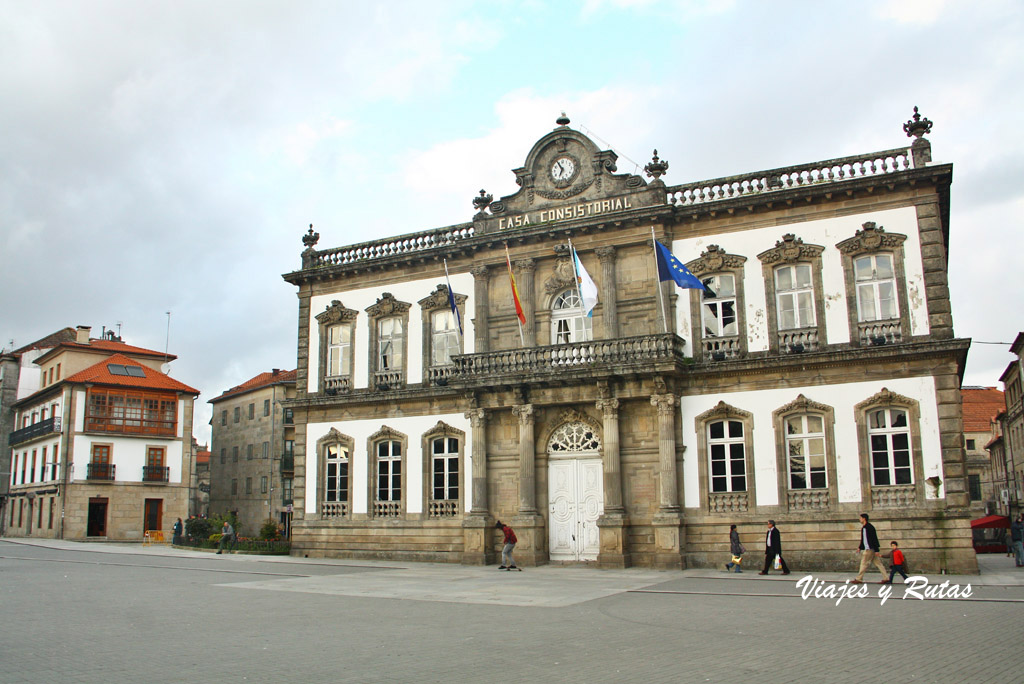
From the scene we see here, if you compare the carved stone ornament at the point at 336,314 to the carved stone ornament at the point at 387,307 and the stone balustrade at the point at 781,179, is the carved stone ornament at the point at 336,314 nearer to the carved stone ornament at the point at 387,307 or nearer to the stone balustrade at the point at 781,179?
the carved stone ornament at the point at 387,307

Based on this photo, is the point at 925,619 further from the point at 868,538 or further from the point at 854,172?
the point at 854,172

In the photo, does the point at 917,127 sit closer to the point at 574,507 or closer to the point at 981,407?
the point at 574,507

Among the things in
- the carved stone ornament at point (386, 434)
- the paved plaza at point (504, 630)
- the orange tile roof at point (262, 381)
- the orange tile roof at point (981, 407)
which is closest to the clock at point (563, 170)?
the carved stone ornament at point (386, 434)

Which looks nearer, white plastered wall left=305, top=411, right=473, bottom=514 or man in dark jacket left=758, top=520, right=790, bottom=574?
man in dark jacket left=758, top=520, right=790, bottom=574

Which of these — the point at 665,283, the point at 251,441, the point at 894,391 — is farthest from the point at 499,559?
the point at 251,441

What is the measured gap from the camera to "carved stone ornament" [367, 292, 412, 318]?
31312 mm

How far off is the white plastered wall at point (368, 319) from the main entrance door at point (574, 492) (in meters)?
4.93

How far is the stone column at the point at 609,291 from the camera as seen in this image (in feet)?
88.6

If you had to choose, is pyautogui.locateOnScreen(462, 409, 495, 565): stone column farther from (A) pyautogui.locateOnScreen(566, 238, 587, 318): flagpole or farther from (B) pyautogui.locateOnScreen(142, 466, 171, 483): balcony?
(B) pyautogui.locateOnScreen(142, 466, 171, 483): balcony

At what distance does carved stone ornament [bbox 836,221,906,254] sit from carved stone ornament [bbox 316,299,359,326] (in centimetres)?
1781

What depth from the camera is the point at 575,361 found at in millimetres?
26172

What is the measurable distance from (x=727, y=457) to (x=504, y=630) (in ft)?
45.4

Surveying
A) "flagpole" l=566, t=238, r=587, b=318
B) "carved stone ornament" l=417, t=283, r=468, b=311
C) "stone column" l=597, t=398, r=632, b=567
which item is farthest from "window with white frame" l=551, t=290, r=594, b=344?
"carved stone ornament" l=417, t=283, r=468, b=311

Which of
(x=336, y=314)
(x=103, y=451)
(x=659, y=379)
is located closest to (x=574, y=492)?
(x=659, y=379)
